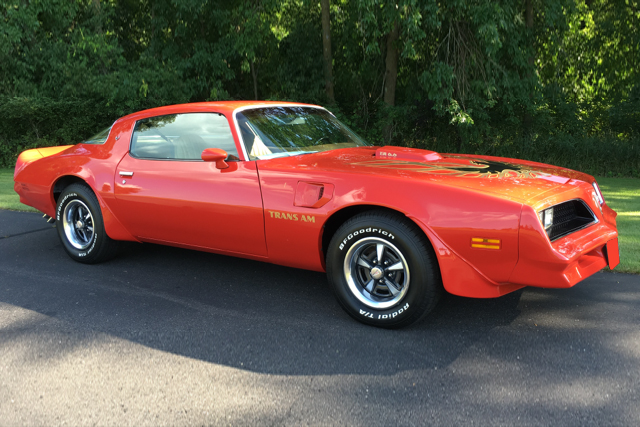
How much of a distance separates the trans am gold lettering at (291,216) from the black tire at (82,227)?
1.96 m

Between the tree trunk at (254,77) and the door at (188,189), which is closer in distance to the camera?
the door at (188,189)

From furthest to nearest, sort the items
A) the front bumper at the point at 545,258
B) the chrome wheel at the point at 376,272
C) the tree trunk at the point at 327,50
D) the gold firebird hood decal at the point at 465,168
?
1. the tree trunk at the point at 327,50
2. the gold firebird hood decal at the point at 465,168
3. the chrome wheel at the point at 376,272
4. the front bumper at the point at 545,258

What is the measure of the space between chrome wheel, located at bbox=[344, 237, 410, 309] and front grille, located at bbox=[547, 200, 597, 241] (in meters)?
0.92

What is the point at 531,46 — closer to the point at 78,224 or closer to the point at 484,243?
the point at 78,224

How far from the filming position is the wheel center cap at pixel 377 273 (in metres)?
3.63

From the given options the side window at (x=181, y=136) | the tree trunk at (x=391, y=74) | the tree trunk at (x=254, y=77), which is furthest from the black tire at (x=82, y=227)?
the tree trunk at (x=254, y=77)

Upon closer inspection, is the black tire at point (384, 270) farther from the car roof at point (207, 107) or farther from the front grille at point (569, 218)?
the car roof at point (207, 107)

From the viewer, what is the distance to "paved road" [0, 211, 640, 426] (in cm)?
269

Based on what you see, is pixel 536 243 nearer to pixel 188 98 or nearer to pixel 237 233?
pixel 237 233

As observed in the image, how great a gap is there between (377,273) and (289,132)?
1.54 meters

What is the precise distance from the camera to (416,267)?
3.43 metres

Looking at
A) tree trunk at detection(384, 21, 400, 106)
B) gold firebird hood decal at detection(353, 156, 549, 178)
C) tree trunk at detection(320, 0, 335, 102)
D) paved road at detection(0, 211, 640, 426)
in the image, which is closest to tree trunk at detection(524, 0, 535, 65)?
tree trunk at detection(384, 21, 400, 106)

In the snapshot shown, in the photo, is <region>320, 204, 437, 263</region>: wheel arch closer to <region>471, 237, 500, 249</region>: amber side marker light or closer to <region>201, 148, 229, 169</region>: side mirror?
<region>471, 237, 500, 249</region>: amber side marker light

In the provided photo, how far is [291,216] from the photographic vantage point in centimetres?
389
